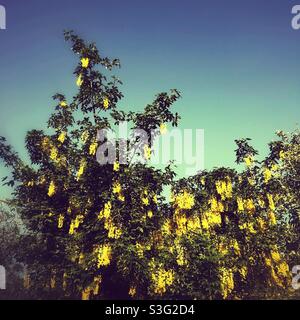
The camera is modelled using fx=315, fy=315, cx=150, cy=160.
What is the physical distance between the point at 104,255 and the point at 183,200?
487 centimetres

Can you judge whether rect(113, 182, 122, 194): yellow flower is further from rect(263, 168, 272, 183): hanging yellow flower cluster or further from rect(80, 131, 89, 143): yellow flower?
rect(263, 168, 272, 183): hanging yellow flower cluster

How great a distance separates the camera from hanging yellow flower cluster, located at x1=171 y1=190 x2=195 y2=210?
14.7 m

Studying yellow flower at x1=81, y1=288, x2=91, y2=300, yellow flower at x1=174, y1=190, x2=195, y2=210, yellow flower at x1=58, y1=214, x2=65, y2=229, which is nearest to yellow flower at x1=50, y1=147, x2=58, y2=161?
yellow flower at x1=58, y1=214, x2=65, y2=229

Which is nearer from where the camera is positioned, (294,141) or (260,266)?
(260,266)

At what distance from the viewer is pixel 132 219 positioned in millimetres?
12148

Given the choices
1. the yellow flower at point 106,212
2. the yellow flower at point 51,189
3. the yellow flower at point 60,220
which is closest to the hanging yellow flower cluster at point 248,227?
the yellow flower at point 106,212

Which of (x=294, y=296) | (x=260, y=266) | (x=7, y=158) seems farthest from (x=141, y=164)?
(x=294, y=296)

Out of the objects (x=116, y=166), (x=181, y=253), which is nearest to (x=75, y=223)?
(x=116, y=166)

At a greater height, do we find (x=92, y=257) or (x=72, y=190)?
(x=72, y=190)

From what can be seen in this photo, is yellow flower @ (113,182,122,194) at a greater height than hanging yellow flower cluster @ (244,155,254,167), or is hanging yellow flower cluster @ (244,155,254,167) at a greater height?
hanging yellow flower cluster @ (244,155,254,167)

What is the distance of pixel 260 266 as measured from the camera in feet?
49.9

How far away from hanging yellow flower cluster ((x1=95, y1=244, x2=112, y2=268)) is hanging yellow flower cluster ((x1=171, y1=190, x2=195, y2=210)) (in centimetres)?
435
